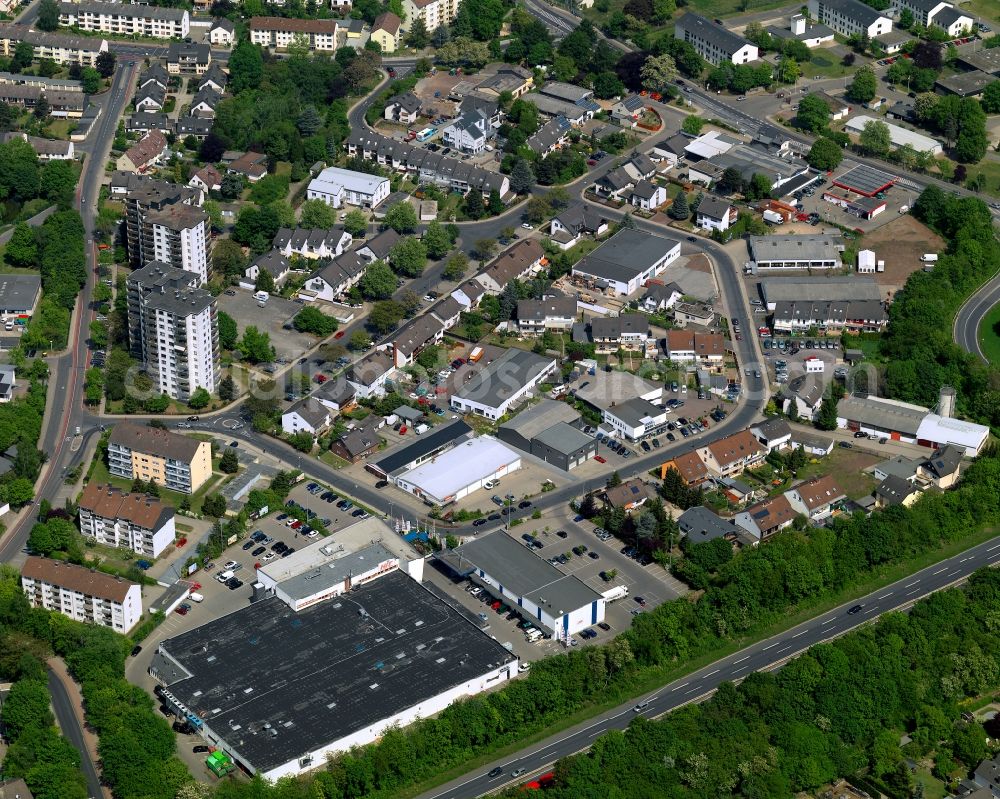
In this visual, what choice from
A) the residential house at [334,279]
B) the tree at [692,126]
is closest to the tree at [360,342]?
the residential house at [334,279]

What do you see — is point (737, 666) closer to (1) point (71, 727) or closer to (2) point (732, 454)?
(2) point (732, 454)

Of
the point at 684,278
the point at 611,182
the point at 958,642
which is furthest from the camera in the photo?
the point at 611,182

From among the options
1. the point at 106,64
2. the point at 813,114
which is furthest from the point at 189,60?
the point at 813,114

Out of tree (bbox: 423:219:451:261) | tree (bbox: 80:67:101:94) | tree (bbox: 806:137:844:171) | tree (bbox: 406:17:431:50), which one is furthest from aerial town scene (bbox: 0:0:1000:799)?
tree (bbox: 80:67:101:94)

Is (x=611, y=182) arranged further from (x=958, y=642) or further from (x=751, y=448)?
(x=958, y=642)

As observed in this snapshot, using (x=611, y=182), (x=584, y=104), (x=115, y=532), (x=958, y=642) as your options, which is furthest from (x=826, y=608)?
(x=584, y=104)

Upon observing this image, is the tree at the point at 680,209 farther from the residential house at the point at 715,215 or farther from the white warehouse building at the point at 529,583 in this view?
the white warehouse building at the point at 529,583
